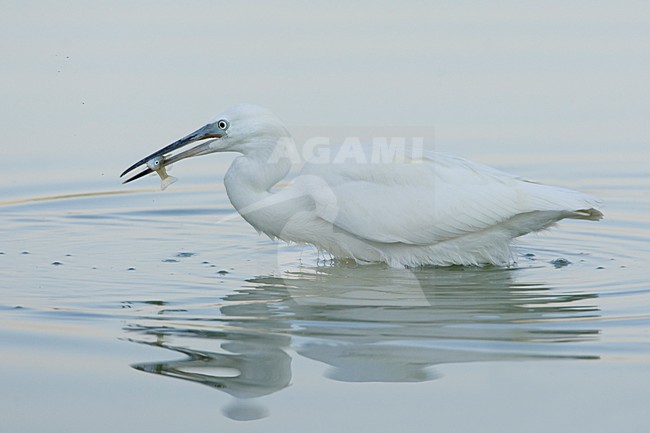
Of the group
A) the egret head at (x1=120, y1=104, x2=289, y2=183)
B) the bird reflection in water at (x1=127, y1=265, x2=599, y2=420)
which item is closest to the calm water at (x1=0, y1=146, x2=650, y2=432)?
the bird reflection in water at (x1=127, y1=265, x2=599, y2=420)

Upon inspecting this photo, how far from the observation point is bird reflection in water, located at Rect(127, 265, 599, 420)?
20.3 feet

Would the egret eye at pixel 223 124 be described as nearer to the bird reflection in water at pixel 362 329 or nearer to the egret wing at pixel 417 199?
the egret wing at pixel 417 199

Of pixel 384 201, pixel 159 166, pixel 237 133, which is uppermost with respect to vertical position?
pixel 237 133

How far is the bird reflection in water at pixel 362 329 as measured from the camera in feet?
20.3

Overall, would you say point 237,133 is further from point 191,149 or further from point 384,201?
point 384,201

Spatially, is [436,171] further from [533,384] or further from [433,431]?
[433,431]

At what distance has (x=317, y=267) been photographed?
9.23 m

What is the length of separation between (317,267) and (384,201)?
2.61 ft

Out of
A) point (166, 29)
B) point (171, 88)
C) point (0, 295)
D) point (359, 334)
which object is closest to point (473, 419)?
point (359, 334)

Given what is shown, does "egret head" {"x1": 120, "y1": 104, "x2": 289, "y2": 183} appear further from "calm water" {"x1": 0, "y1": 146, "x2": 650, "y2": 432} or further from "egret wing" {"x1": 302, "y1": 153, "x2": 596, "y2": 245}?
"calm water" {"x1": 0, "y1": 146, "x2": 650, "y2": 432}

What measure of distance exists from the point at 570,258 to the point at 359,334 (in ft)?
9.60

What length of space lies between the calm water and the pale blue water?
0.07 feet

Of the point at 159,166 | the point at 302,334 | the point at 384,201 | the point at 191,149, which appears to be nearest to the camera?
the point at 302,334

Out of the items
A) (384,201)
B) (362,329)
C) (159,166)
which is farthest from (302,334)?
(159,166)
